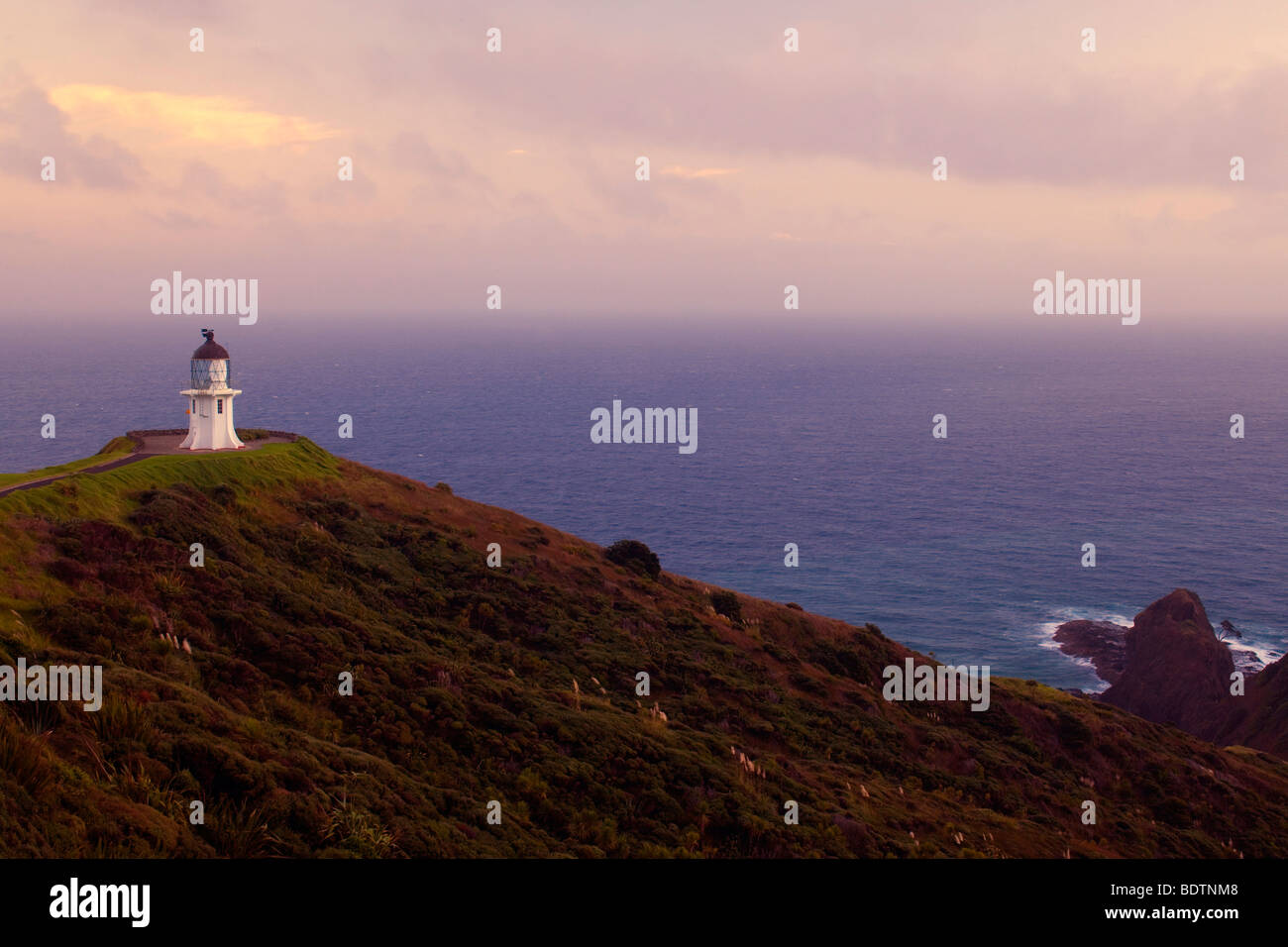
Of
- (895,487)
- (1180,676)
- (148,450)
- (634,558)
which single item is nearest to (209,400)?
(148,450)

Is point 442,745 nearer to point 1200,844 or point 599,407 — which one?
point 1200,844

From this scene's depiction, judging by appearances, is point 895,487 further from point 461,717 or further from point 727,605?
point 461,717

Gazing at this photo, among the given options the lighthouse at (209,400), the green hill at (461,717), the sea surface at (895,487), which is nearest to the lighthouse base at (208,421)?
the lighthouse at (209,400)

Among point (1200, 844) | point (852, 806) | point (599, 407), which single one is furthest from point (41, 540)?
point (599, 407)

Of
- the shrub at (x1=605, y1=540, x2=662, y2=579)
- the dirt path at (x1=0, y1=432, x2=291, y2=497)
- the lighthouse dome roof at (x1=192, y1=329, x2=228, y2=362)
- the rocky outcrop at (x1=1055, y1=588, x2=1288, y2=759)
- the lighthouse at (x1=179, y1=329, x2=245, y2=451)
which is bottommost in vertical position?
the rocky outcrop at (x1=1055, y1=588, x2=1288, y2=759)

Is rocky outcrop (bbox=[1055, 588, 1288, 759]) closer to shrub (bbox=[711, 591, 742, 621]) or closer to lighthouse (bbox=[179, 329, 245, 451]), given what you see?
shrub (bbox=[711, 591, 742, 621])

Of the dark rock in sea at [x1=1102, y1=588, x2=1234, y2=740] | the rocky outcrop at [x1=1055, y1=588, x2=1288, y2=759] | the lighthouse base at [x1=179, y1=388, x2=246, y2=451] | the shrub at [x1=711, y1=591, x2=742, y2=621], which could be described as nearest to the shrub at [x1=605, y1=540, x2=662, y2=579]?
the shrub at [x1=711, y1=591, x2=742, y2=621]

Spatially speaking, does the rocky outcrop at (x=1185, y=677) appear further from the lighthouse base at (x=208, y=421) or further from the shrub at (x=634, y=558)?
the lighthouse base at (x=208, y=421)
